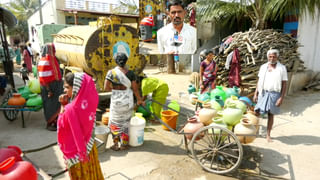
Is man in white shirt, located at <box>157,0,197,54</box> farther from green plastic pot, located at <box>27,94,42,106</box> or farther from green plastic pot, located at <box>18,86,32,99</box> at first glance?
green plastic pot, located at <box>18,86,32,99</box>

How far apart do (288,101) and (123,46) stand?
5.00 m

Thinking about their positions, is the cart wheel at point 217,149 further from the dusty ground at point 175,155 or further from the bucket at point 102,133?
the bucket at point 102,133

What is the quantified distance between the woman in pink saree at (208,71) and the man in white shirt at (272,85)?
1281 mm

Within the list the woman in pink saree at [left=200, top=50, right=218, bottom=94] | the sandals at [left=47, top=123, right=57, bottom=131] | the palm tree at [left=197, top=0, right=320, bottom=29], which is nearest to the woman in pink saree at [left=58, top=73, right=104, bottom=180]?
the sandals at [left=47, top=123, right=57, bottom=131]

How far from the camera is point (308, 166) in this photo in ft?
11.5

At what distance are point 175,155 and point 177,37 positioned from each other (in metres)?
1.96

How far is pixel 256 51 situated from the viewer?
722 centimetres

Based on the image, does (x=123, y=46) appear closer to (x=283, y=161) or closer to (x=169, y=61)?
(x=283, y=161)

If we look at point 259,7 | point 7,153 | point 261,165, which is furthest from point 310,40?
point 7,153

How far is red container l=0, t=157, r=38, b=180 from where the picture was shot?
1.65m

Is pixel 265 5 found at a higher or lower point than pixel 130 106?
higher

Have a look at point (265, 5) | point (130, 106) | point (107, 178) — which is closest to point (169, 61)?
point (265, 5)

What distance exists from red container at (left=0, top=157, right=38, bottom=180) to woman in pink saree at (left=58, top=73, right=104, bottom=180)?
1.30 ft

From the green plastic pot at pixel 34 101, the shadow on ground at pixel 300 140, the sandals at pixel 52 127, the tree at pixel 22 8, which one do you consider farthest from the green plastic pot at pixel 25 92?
the tree at pixel 22 8
